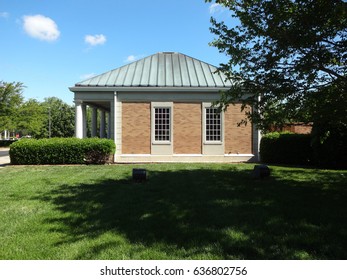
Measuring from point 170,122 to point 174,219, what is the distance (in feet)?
41.2

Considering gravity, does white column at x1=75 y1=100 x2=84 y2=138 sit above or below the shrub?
above

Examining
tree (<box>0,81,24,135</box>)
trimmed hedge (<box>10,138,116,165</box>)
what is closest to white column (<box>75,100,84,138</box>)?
trimmed hedge (<box>10,138,116,165</box>)

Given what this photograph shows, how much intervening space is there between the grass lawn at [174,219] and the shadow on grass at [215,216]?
0.01 metres

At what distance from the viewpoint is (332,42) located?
8141 millimetres

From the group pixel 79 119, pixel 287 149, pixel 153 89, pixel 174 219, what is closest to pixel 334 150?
pixel 287 149

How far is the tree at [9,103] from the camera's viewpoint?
40781mm

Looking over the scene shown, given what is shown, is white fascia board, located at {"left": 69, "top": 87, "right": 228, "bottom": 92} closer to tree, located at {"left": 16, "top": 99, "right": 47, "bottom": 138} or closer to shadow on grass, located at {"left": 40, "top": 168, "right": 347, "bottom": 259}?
shadow on grass, located at {"left": 40, "top": 168, "right": 347, "bottom": 259}

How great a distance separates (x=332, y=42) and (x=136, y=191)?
253 inches

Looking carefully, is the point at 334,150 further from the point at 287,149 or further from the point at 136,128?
the point at 136,128

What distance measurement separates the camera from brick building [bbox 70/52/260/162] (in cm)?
1808

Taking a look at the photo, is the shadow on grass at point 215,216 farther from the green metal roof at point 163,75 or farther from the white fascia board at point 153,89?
the green metal roof at point 163,75

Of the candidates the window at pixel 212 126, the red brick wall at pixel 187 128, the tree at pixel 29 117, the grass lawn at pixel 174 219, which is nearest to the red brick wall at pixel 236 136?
the window at pixel 212 126

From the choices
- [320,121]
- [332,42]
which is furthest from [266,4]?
[320,121]

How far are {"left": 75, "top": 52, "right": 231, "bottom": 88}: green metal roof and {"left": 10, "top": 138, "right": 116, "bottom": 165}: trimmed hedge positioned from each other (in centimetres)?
387
